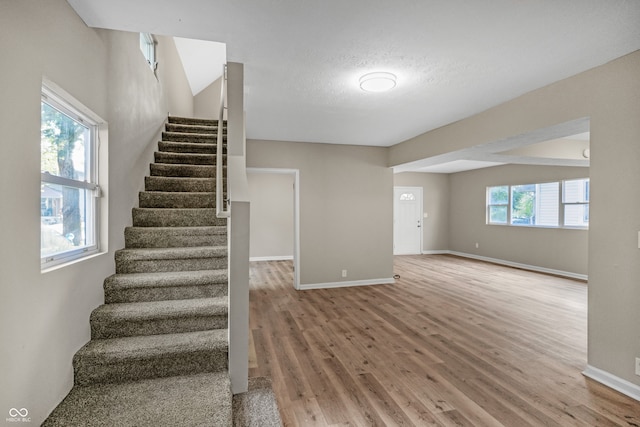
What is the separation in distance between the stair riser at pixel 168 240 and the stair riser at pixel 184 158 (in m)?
1.38

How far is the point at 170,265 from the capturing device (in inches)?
104

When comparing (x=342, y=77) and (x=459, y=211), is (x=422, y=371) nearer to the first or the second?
(x=342, y=77)

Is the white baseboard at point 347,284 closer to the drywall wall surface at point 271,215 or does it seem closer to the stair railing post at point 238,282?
the stair railing post at point 238,282

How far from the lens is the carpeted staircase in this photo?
1637 millimetres

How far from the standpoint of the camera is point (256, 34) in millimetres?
2082

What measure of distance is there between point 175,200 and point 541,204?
732cm

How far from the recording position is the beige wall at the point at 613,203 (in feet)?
7.29

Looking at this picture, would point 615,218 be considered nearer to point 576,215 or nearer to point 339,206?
point 339,206

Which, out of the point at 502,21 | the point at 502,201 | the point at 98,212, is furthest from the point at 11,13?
the point at 502,201

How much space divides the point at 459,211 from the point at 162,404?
9040 millimetres

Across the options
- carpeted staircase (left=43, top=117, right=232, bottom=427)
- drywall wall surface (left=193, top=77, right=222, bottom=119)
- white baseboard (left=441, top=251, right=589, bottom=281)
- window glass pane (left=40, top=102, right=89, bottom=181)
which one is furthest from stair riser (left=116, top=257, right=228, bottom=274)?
white baseboard (left=441, top=251, right=589, bottom=281)

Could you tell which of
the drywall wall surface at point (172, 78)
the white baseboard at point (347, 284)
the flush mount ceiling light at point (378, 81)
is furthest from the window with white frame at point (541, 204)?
the drywall wall surface at point (172, 78)

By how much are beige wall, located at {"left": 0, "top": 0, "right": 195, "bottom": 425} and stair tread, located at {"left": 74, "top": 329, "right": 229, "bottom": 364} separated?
0.10m

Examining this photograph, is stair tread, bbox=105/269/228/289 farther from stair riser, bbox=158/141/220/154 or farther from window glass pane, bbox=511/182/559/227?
window glass pane, bbox=511/182/559/227
